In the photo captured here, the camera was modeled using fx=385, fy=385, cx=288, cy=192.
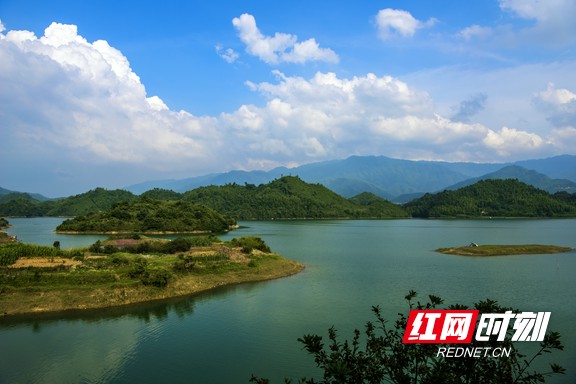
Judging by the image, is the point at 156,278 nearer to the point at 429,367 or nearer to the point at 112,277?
the point at 112,277

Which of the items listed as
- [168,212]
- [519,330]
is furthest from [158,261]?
[168,212]

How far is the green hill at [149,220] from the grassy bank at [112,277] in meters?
84.7

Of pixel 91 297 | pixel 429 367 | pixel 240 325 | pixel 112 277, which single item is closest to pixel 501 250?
pixel 240 325

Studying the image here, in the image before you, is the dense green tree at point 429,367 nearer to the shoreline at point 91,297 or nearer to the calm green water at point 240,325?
the calm green water at point 240,325

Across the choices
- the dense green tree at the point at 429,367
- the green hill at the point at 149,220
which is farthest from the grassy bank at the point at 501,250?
the green hill at the point at 149,220

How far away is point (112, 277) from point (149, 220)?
103m

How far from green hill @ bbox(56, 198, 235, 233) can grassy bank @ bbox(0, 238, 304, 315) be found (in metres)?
84.7

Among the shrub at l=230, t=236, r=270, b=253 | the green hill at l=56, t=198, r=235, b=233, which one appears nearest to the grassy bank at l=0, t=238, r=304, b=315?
the shrub at l=230, t=236, r=270, b=253

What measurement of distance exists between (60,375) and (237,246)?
141 feet

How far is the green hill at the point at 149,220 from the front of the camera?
438 ft

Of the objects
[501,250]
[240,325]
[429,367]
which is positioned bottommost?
[240,325]

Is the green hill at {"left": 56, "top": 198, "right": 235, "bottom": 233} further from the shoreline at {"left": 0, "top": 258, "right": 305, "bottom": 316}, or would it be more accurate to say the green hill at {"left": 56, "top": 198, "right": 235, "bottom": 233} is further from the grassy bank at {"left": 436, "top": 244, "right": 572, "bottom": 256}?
the shoreline at {"left": 0, "top": 258, "right": 305, "bottom": 316}

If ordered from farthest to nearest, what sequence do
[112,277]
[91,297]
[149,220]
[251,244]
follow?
[149,220], [251,244], [112,277], [91,297]

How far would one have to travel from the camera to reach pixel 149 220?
459 feet
